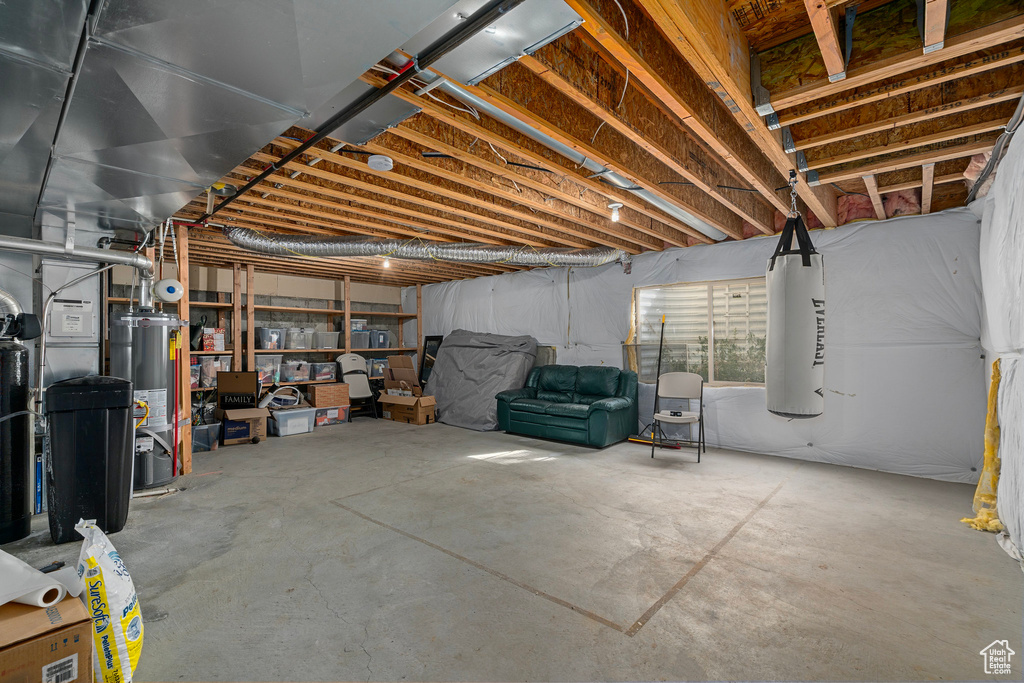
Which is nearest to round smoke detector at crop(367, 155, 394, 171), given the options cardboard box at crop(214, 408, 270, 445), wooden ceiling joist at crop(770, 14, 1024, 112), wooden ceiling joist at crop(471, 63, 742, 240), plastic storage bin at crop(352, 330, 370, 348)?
wooden ceiling joist at crop(471, 63, 742, 240)

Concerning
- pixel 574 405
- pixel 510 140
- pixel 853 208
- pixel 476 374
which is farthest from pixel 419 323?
pixel 853 208

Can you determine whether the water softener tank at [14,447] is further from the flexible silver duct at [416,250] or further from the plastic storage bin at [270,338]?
the plastic storage bin at [270,338]

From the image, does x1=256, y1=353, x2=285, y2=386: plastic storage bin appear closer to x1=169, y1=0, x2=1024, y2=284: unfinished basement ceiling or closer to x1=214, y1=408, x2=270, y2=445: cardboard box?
x1=214, y1=408, x2=270, y2=445: cardboard box

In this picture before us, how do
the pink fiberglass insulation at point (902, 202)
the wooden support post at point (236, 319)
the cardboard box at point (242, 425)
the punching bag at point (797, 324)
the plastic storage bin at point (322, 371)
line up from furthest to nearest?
1. the plastic storage bin at point (322, 371)
2. the wooden support post at point (236, 319)
3. the cardboard box at point (242, 425)
4. the pink fiberglass insulation at point (902, 202)
5. the punching bag at point (797, 324)

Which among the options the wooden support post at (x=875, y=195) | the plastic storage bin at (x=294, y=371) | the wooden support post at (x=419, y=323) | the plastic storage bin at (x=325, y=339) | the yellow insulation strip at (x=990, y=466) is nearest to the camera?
the yellow insulation strip at (x=990, y=466)

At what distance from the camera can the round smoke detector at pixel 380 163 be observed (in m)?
2.66

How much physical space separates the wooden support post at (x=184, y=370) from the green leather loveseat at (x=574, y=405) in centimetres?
342

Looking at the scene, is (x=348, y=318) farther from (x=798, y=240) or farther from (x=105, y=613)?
(x=798, y=240)

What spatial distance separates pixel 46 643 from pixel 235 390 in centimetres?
493

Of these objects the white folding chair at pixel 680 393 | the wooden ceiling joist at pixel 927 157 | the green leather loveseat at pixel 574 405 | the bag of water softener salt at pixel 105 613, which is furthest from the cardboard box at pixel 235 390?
the wooden ceiling joist at pixel 927 157

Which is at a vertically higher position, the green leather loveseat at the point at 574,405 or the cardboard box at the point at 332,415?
the green leather loveseat at the point at 574,405

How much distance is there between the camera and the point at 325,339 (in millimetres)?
7039

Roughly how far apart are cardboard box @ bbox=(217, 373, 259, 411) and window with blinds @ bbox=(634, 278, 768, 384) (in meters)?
4.95

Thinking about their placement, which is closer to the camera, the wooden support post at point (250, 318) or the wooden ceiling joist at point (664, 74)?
the wooden ceiling joist at point (664, 74)
